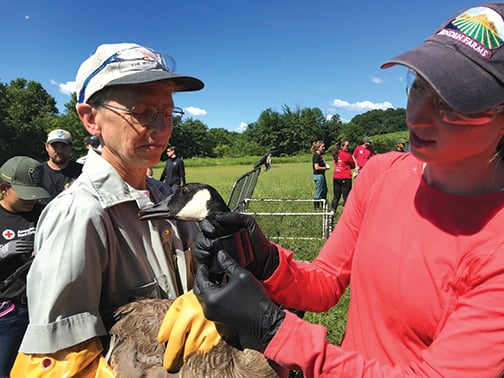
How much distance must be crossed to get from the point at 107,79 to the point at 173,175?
10.4m

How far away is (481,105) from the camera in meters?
0.98

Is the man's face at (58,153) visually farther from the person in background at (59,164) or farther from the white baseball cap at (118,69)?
the white baseball cap at (118,69)

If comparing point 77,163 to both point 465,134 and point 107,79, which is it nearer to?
point 107,79

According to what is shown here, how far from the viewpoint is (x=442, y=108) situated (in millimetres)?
1075

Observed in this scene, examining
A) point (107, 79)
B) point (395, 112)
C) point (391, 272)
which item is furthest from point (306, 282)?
point (395, 112)

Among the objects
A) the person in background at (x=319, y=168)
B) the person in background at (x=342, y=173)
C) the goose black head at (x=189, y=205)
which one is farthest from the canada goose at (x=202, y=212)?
Result: the person in background at (x=342, y=173)

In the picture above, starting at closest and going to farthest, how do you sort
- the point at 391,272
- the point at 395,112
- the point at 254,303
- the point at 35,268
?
the point at 254,303 < the point at 391,272 < the point at 35,268 < the point at 395,112

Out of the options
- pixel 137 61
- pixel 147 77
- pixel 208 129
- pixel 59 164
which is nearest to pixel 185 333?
pixel 147 77

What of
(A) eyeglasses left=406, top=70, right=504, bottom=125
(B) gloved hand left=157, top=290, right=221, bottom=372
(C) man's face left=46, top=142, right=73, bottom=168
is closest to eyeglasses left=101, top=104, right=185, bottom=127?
(B) gloved hand left=157, top=290, right=221, bottom=372

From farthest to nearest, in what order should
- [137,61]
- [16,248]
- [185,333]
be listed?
[16,248] → [137,61] → [185,333]

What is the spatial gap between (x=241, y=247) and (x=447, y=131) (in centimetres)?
88

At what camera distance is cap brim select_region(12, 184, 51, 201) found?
3426mm

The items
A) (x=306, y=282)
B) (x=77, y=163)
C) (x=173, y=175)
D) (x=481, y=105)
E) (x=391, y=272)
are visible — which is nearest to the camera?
(x=481, y=105)

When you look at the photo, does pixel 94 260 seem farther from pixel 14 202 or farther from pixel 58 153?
pixel 58 153
